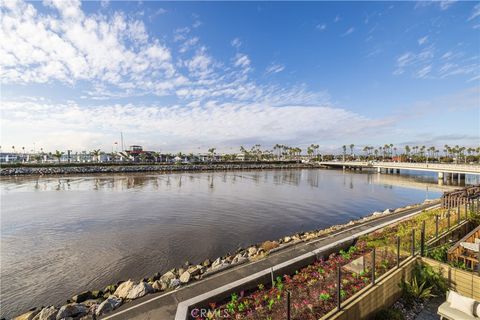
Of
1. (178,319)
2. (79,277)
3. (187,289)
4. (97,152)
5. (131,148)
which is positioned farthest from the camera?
(131,148)

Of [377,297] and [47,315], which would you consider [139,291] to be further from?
[377,297]

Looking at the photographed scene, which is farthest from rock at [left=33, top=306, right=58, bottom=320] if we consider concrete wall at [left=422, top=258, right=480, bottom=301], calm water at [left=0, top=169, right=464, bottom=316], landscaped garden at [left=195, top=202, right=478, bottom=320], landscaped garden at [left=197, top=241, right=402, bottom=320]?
concrete wall at [left=422, top=258, right=480, bottom=301]

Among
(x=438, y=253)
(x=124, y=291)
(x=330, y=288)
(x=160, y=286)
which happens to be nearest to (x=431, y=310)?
(x=438, y=253)

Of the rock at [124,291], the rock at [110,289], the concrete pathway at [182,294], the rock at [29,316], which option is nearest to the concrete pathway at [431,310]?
the concrete pathway at [182,294]

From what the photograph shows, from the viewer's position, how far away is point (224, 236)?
16125 millimetres

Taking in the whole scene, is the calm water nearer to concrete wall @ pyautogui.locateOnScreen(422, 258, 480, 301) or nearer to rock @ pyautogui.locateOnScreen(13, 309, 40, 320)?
rock @ pyautogui.locateOnScreen(13, 309, 40, 320)

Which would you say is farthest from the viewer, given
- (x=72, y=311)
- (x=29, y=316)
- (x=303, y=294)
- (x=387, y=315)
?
(x=29, y=316)

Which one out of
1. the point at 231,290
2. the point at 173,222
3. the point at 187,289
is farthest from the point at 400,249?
the point at 173,222

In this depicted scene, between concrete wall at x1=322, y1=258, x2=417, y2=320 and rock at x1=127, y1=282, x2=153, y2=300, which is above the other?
concrete wall at x1=322, y1=258, x2=417, y2=320

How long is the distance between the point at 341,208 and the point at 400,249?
18.5 meters

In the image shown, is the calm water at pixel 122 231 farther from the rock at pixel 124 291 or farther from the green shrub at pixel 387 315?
the green shrub at pixel 387 315

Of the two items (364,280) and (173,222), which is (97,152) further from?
(364,280)

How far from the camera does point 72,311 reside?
742cm

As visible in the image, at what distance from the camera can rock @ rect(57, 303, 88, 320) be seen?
7.21 m
